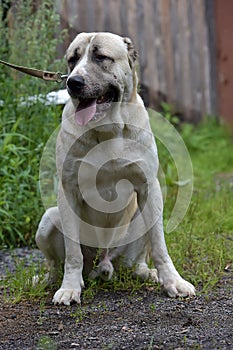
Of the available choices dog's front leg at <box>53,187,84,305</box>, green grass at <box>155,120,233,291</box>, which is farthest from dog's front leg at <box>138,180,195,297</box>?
dog's front leg at <box>53,187,84,305</box>

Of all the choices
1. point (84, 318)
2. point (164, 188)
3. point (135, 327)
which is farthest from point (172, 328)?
point (164, 188)

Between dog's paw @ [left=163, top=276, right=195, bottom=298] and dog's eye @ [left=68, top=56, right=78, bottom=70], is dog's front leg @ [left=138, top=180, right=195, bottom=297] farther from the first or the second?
dog's eye @ [left=68, top=56, right=78, bottom=70]

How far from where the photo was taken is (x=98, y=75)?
3602mm

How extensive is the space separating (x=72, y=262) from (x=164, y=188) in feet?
6.84

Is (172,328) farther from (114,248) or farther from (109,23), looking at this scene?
(109,23)

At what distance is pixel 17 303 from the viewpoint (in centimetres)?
372

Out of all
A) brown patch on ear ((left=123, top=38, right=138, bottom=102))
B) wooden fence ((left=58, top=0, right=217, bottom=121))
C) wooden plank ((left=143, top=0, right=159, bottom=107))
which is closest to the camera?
brown patch on ear ((left=123, top=38, right=138, bottom=102))

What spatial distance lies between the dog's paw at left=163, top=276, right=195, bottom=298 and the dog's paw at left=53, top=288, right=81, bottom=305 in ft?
1.51

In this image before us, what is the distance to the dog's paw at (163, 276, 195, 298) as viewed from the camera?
3.72 meters

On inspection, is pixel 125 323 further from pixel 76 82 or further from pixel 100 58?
pixel 100 58

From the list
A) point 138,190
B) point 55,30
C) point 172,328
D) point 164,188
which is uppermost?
point 55,30

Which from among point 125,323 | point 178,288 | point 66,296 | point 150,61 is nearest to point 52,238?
point 66,296

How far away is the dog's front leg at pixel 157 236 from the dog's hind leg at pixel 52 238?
1.55 feet

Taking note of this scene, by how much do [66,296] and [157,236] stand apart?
58 cm
